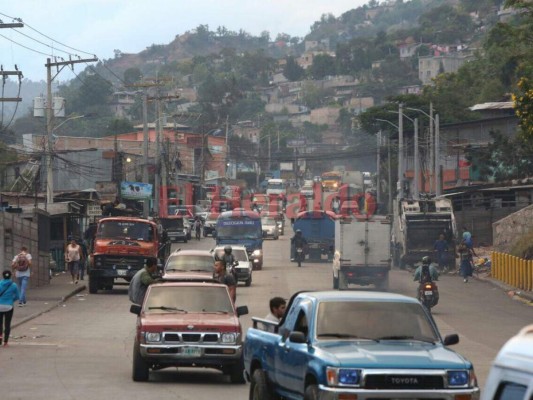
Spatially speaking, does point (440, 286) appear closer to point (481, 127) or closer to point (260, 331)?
point (260, 331)

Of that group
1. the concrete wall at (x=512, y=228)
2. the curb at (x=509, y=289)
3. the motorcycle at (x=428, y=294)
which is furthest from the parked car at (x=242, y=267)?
the concrete wall at (x=512, y=228)

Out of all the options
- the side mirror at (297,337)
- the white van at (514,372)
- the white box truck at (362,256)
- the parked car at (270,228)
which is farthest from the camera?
the parked car at (270,228)

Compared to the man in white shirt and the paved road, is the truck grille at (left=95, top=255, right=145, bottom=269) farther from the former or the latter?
the man in white shirt

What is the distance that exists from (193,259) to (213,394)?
19.2 m

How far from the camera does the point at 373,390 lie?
11969mm

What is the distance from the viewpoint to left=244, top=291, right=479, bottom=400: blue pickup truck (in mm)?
12039

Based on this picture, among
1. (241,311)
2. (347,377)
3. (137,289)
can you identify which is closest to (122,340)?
(137,289)

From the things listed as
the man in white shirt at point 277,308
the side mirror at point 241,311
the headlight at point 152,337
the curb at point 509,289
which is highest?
the man in white shirt at point 277,308

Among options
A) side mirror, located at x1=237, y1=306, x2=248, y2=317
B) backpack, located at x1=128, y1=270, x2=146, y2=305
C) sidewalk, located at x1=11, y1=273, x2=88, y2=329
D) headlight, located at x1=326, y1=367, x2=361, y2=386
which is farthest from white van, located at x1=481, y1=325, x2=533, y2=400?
sidewalk, located at x1=11, y1=273, x2=88, y2=329

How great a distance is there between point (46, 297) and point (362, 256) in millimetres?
10982

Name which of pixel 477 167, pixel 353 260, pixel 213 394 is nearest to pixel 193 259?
Answer: pixel 353 260

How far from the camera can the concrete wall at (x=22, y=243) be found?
39.5m

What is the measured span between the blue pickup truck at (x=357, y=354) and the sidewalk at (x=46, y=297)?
16220 millimetres

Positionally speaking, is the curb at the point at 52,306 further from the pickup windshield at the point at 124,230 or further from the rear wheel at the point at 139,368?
the rear wheel at the point at 139,368
